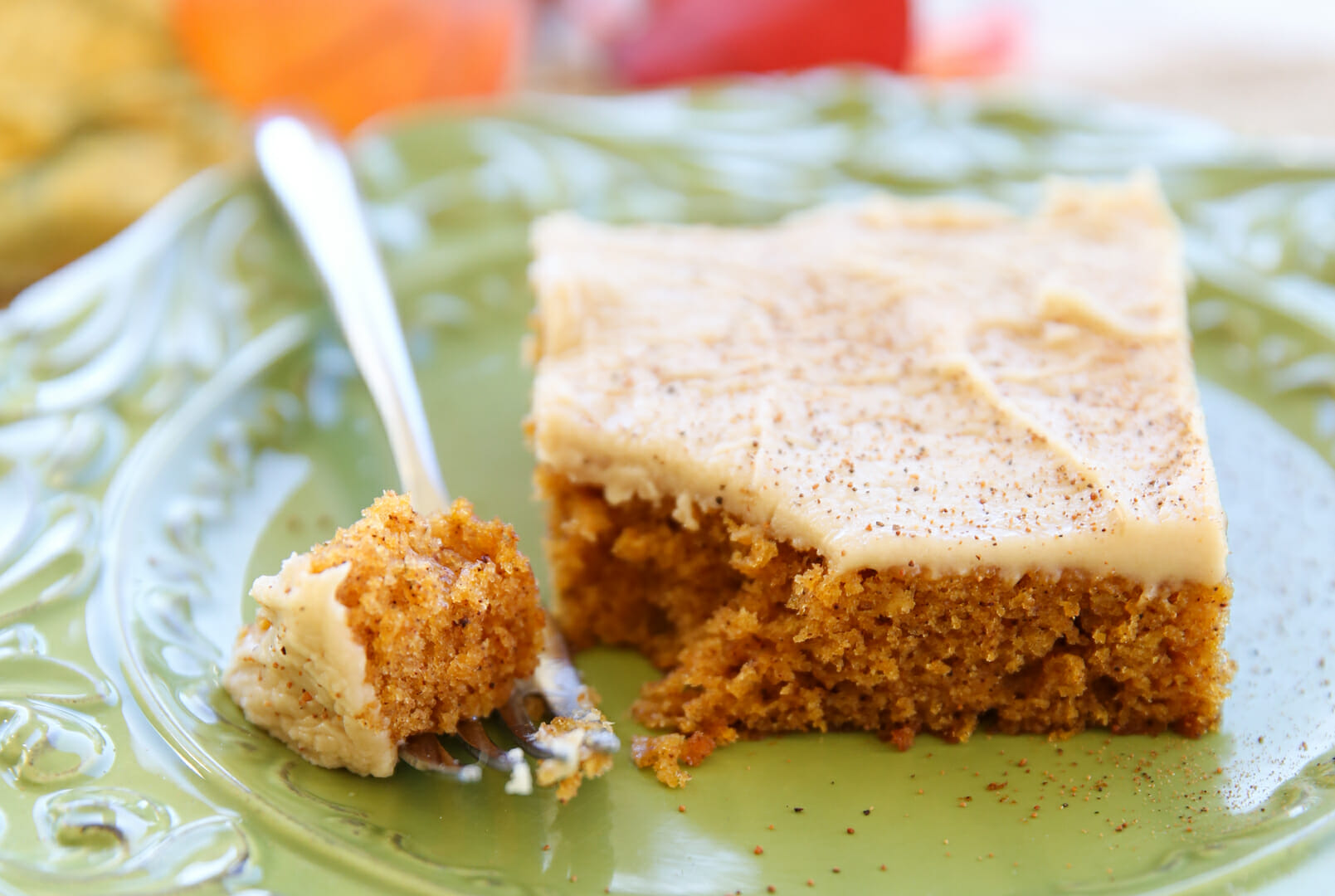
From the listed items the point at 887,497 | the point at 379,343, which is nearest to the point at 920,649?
the point at 887,497

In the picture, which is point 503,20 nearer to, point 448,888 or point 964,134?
point 964,134

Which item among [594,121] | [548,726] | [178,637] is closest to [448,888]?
[548,726]

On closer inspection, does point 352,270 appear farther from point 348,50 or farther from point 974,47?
point 974,47

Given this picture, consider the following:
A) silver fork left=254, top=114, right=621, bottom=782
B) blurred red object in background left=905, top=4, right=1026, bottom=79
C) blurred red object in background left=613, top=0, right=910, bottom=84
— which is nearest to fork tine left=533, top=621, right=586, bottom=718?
silver fork left=254, top=114, right=621, bottom=782

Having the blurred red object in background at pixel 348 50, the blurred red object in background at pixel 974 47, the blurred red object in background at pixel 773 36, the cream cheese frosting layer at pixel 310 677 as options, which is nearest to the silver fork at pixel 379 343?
the cream cheese frosting layer at pixel 310 677

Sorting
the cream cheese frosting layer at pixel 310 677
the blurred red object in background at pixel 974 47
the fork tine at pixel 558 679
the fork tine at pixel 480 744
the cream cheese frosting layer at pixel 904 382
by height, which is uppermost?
the blurred red object in background at pixel 974 47

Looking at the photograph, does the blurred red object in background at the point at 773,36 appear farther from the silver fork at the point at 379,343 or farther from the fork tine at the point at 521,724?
the fork tine at the point at 521,724
